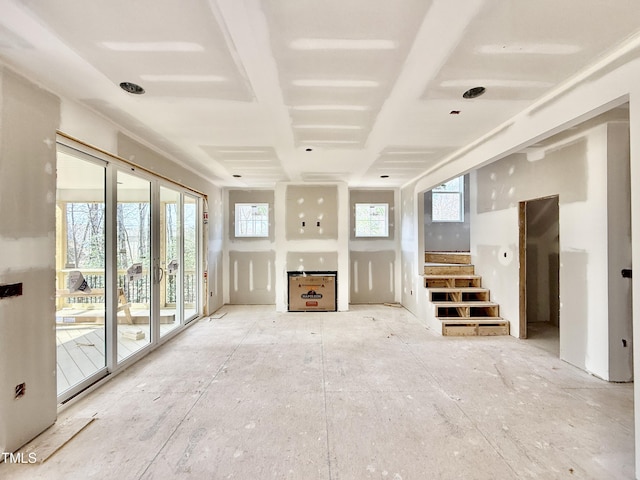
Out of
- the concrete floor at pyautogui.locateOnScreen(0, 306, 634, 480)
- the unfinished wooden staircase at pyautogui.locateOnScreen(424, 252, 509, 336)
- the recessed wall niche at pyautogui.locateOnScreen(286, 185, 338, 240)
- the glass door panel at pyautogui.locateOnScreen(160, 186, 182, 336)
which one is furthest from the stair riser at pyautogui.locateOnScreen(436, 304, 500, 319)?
the glass door panel at pyautogui.locateOnScreen(160, 186, 182, 336)

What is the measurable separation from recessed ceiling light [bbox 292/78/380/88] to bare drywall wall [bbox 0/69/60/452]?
179cm

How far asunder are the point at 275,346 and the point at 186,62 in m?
3.18

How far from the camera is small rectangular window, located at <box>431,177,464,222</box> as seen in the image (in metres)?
6.68

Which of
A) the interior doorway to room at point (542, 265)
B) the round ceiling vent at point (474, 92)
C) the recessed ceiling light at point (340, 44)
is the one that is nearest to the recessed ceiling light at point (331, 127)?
the round ceiling vent at point (474, 92)

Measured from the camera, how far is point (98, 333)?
362cm

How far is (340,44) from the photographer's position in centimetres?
159

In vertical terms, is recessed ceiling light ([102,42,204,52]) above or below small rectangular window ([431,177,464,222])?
above

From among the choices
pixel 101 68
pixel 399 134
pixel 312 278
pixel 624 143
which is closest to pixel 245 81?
pixel 101 68

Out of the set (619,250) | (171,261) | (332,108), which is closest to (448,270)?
(619,250)

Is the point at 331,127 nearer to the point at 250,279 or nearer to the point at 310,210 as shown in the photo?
the point at 310,210

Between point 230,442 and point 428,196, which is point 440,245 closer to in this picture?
point 428,196

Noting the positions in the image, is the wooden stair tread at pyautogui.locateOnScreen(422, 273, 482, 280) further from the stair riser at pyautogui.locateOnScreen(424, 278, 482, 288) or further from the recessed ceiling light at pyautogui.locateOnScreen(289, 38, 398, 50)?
the recessed ceiling light at pyautogui.locateOnScreen(289, 38, 398, 50)

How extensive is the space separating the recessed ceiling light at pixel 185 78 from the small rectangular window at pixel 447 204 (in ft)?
18.9

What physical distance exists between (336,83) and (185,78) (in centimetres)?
101
